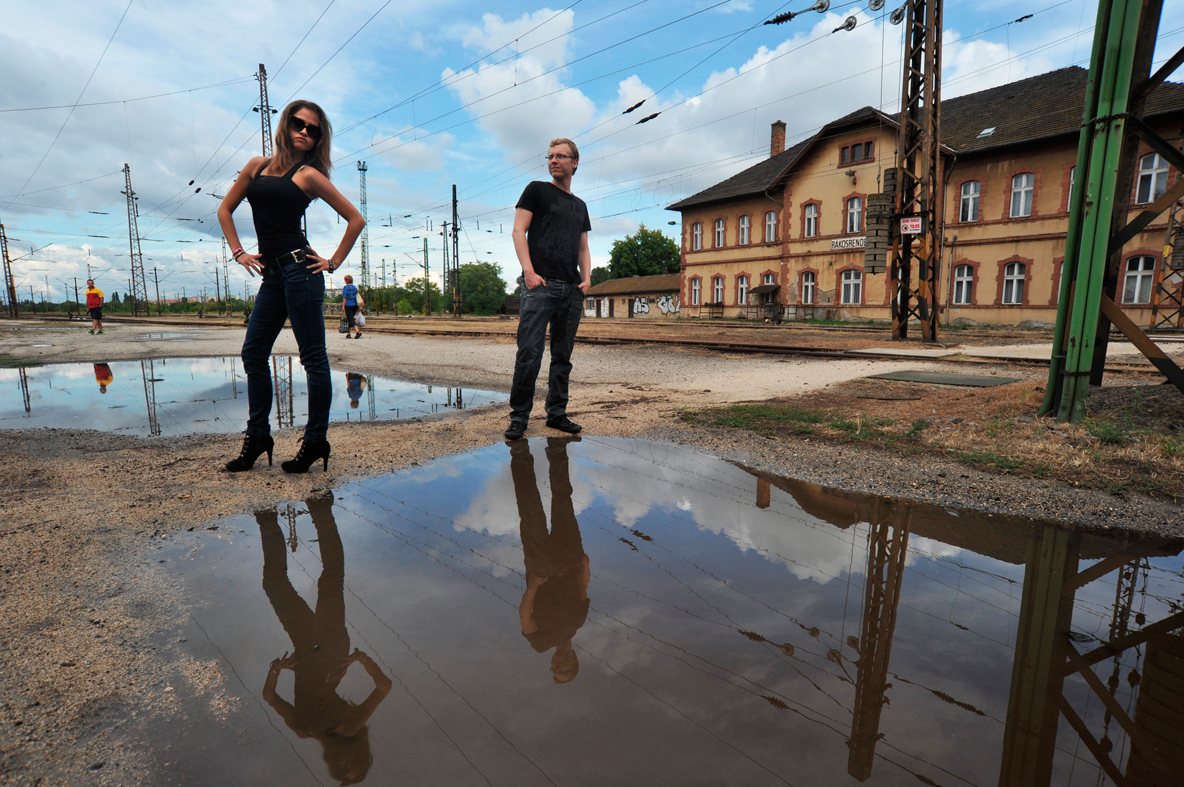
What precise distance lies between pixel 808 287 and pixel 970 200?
27.0ft

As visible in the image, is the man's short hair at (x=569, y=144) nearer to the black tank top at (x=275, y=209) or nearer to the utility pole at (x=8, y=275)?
the black tank top at (x=275, y=209)

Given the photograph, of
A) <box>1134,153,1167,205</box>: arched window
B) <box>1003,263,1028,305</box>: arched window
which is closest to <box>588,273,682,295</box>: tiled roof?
<box>1003,263,1028,305</box>: arched window

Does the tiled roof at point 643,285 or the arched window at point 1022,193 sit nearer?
the arched window at point 1022,193

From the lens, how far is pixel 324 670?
151 cm

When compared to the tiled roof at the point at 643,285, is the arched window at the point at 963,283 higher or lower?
lower

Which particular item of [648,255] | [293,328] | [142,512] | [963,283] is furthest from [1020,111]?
[648,255]

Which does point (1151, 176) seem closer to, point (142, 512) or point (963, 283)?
point (963, 283)

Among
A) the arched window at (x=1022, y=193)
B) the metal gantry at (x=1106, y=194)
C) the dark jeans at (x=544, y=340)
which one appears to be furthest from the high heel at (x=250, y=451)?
the arched window at (x=1022, y=193)

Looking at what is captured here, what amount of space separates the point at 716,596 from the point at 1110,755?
37.3 inches

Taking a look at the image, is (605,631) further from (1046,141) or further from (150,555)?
(1046,141)

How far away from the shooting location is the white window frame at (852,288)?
29.2m

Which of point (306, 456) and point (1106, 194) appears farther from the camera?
point (1106, 194)

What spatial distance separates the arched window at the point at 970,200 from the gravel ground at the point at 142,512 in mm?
24738

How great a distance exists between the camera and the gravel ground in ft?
4.35
